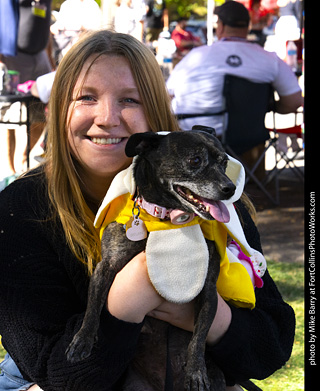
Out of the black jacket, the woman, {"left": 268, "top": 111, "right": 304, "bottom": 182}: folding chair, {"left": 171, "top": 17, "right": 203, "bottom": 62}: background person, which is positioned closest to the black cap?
{"left": 268, "top": 111, "right": 304, "bottom": 182}: folding chair

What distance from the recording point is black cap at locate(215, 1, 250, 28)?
7121 mm

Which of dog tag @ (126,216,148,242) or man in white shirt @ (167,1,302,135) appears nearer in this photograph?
dog tag @ (126,216,148,242)

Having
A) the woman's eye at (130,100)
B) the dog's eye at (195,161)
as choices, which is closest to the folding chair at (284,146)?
the woman's eye at (130,100)

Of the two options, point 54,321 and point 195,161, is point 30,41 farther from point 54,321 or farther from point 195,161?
point 195,161

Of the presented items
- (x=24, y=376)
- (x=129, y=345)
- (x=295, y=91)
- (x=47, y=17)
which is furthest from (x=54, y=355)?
(x=47, y=17)

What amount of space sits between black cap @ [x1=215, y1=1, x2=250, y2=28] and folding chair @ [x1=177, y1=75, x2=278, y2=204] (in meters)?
0.79

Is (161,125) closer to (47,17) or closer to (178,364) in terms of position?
(178,364)

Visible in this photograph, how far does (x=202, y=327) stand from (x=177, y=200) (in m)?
0.39

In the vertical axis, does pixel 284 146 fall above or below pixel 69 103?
below

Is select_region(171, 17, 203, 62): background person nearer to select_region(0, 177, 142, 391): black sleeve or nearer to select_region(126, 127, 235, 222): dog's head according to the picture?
select_region(0, 177, 142, 391): black sleeve

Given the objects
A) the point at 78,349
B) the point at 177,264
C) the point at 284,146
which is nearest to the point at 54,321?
the point at 78,349

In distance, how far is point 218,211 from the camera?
5.66ft

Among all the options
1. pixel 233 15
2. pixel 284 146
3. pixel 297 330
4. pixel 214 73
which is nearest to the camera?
pixel 297 330
